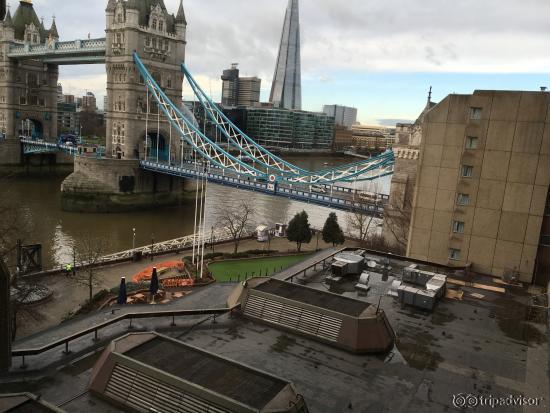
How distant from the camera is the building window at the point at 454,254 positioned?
70.8 ft

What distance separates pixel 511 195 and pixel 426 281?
521 cm

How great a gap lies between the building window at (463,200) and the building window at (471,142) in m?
2.02

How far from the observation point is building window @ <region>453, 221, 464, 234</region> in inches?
838

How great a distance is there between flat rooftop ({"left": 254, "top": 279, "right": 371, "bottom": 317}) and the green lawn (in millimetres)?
12861

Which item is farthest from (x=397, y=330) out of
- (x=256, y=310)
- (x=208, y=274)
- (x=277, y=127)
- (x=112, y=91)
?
(x=277, y=127)

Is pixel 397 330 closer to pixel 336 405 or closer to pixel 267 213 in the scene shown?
pixel 336 405

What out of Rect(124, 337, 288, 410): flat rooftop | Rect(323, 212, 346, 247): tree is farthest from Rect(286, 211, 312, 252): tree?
Rect(124, 337, 288, 410): flat rooftop

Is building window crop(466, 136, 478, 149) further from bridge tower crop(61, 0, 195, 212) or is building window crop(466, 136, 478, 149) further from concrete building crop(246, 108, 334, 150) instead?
concrete building crop(246, 108, 334, 150)

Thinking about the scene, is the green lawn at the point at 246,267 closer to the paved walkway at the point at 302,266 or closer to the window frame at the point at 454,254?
the paved walkway at the point at 302,266

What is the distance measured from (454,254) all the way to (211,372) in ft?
49.5

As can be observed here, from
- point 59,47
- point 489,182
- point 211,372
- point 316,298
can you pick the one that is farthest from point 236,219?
point 59,47

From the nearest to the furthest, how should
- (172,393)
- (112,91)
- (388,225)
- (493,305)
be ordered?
1. (172,393)
2. (493,305)
3. (388,225)
4. (112,91)

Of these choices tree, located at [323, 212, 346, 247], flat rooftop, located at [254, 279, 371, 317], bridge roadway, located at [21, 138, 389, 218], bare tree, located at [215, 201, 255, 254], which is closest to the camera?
flat rooftop, located at [254, 279, 371, 317]

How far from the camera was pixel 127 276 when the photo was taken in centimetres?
2877
